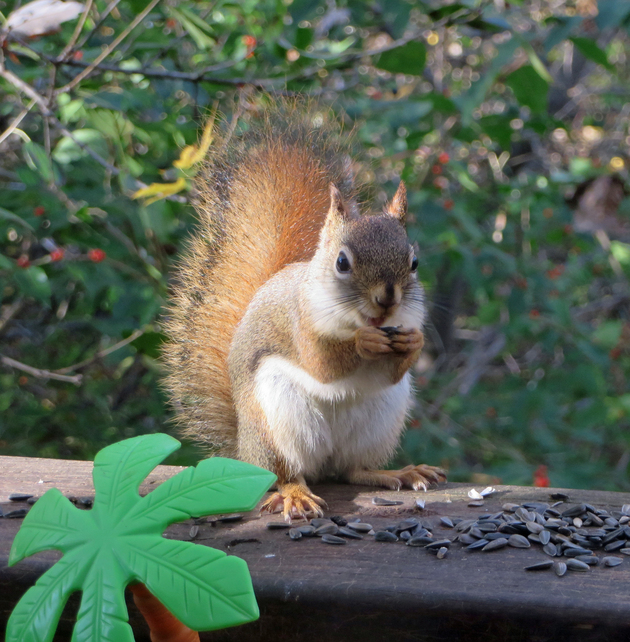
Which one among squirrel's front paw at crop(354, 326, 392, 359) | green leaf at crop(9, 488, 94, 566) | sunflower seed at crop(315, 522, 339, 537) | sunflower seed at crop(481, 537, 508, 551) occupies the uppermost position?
squirrel's front paw at crop(354, 326, 392, 359)

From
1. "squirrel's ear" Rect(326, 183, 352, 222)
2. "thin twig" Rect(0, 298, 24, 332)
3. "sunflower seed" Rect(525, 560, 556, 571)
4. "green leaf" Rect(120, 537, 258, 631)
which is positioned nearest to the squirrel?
"squirrel's ear" Rect(326, 183, 352, 222)

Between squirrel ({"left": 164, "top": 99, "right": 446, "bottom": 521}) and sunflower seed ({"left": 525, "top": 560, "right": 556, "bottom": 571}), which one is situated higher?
squirrel ({"left": 164, "top": 99, "right": 446, "bottom": 521})

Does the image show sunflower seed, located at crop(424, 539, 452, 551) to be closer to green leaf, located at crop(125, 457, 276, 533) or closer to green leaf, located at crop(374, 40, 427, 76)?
green leaf, located at crop(125, 457, 276, 533)

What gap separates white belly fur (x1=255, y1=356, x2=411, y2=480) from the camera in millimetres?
1152

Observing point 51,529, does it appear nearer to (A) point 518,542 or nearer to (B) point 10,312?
(A) point 518,542

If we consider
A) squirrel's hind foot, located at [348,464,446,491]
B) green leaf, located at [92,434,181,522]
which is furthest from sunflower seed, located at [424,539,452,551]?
green leaf, located at [92,434,181,522]

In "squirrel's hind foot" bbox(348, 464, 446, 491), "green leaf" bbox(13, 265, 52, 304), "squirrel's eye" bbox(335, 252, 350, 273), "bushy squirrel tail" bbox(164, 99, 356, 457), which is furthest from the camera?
"green leaf" bbox(13, 265, 52, 304)

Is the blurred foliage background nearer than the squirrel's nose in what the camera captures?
No

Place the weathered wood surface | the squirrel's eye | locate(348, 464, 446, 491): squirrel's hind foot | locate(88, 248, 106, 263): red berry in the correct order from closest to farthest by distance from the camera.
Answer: the weathered wood surface, the squirrel's eye, locate(348, 464, 446, 491): squirrel's hind foot, locate(88, 248, 106, 263): red berry

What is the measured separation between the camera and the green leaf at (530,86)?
1.49 meters

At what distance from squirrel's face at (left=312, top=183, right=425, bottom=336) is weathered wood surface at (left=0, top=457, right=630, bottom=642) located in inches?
12.8

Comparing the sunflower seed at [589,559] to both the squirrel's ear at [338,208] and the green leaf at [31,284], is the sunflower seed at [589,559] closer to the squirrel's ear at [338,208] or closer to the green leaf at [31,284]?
the squirrel's ear at [338,208]

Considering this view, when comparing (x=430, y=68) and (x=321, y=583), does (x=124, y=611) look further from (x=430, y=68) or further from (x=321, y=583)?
(x=430, y=68)

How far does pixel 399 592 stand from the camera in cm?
80
